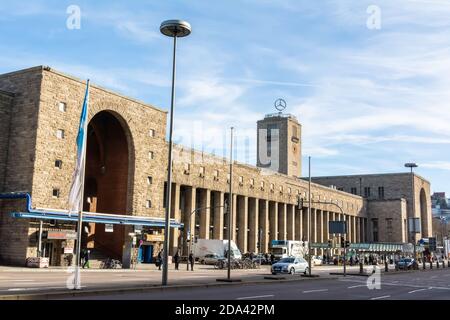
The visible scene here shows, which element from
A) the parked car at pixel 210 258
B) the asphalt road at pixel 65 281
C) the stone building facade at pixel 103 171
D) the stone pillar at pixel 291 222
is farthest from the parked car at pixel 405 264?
the asphalt road at pixel 65 281

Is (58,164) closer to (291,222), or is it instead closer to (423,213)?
(291,222)

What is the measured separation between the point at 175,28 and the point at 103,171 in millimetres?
33399

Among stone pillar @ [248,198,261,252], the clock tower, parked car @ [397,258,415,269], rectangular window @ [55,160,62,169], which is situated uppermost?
the clock tower

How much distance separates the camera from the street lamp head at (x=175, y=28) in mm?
23547

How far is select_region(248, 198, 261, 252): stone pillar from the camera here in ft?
270

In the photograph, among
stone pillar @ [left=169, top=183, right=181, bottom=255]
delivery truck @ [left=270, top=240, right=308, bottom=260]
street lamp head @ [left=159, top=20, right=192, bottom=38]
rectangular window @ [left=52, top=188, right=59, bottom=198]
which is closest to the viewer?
street lamp head @ [left=159, top=20, right=192, bottom=38]


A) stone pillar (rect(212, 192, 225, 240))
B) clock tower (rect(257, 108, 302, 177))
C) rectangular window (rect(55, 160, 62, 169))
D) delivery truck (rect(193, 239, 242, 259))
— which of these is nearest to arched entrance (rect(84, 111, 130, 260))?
rectangular window (rect(55, 160, 62, 169))

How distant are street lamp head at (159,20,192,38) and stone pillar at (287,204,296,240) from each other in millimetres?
73518

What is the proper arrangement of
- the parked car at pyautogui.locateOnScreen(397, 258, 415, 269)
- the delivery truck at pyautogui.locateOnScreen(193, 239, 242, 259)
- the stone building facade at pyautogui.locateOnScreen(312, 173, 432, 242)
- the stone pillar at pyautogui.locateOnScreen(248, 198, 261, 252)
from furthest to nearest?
1. the stone building facade at pyautogui.locateOnScreen(312, 173, 432, 242)
2. the stone pillar at pyautogui.locateOnScreen(248, 198, 261, 252)
3. the parked car at pyautogui.locateOnScreen(397, 258, 415, 269)
4. the delivery truck at pyautogui.locateOnScreen(193, 239, 242, 259)

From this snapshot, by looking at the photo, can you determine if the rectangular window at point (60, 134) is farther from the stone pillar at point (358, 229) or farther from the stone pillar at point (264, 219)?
the stone pillar at point (358, 229)

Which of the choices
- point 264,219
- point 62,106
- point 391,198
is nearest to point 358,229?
point 391,198

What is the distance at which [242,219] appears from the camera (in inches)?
3137

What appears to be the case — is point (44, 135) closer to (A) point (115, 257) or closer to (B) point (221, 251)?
(A) point (115, 257)

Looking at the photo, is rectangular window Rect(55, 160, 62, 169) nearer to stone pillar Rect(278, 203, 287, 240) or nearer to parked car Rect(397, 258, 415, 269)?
parked car Rect(397, 258, 415, 269)
